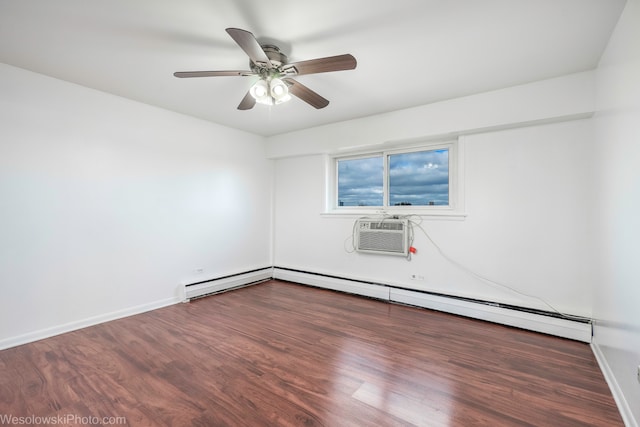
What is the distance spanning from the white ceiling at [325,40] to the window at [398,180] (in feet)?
2.89

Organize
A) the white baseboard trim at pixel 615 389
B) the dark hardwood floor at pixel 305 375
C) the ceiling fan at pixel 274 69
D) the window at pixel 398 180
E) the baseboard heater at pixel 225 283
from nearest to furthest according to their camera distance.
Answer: the white baseboard trim at pixel 615 389 → the dark hardwood floor at pixel 305 375 → the ceiling fan at pixel 274 69 → the window at pixel 398 180 → the baseboard heater at pixel 225 283

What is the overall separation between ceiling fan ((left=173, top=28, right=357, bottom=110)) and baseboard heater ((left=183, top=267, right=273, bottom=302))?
8.21 feet

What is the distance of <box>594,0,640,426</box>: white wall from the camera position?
59.9 inches

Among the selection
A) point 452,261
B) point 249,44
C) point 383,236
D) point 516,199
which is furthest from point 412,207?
point 249,44

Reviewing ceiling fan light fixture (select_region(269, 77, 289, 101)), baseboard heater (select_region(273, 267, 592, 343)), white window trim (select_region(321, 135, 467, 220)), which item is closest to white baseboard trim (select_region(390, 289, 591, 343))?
baseboard heater (select_region(273, 267, 592, 343))

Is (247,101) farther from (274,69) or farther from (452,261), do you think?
(452,261)

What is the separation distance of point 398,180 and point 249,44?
8.86 ft

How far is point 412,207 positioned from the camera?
145 inches

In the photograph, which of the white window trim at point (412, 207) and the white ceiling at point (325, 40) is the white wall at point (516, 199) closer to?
the white window trim at point (412, 207)

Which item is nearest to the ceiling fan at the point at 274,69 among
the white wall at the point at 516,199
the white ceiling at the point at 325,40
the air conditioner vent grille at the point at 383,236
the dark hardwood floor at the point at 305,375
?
the white ceiling at the point at 325,40

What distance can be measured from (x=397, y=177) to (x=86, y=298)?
380cm

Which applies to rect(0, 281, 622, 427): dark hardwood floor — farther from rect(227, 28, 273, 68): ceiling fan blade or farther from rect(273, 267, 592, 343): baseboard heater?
rect(227, 28, 273, 68): ceiling fan blade

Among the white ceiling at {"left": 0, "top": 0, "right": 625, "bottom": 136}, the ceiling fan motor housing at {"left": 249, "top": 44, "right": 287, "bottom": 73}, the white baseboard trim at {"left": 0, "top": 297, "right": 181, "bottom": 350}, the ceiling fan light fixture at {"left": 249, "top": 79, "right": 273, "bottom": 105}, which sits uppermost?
the white ceiling at {"left": 0, "top": 0, "right": 625, "bottom": 136}

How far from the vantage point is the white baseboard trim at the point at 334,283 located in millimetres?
3717
